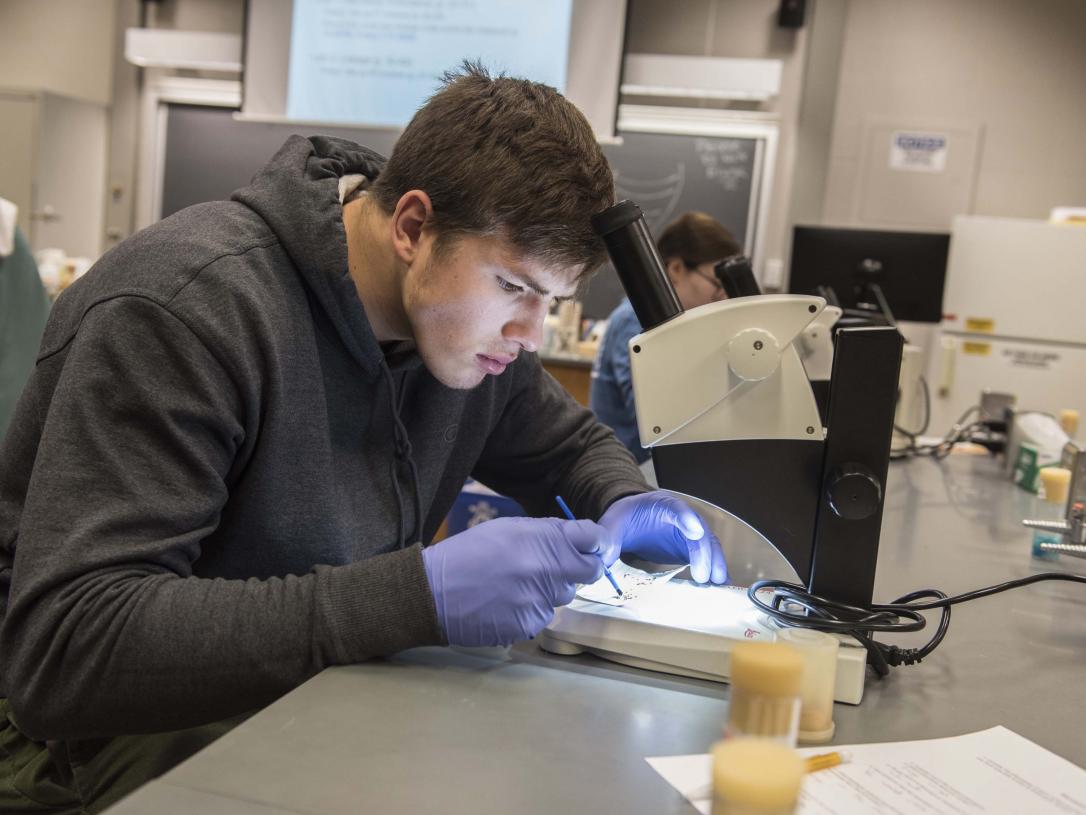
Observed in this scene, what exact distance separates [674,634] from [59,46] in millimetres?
5787

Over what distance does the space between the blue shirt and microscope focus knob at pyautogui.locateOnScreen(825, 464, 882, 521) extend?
1.78 m

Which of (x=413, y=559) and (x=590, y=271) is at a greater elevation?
(x=590, y=271)

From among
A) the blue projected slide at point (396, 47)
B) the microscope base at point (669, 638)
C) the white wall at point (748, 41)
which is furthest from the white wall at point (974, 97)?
the microscope base at point (669, 638)

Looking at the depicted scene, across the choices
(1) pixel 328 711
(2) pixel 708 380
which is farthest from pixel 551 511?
(1) pixel 328 711

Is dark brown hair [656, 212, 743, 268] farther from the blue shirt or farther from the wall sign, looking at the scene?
the wall sign

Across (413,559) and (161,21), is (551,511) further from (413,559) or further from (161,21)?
(161,21)

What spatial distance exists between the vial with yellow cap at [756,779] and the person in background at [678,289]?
237cm

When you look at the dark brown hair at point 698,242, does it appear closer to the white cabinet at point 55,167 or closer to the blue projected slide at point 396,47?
the blue projected slide at point 396,47

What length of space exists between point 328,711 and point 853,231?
2.50 m

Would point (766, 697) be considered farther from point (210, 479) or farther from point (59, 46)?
point (59, 46)

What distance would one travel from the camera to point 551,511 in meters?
1.45

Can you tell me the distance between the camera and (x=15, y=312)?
6.65 ft

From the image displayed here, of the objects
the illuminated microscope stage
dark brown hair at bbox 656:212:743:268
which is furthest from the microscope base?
dark brown hair at bbox 656:212:743:268

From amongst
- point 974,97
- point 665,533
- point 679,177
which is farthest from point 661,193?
point 665,533
